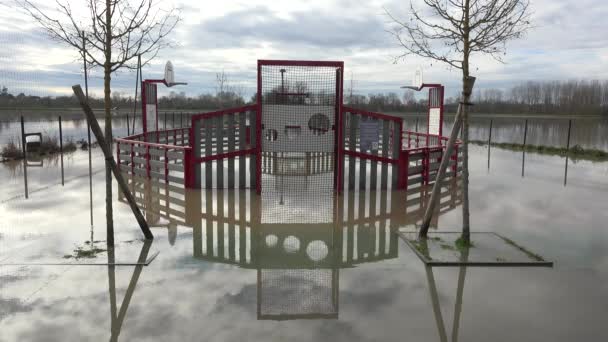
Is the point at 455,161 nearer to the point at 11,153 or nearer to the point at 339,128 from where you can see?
the point at 339,128

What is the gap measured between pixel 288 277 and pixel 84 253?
9.69 feet

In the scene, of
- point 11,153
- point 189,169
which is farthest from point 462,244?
point 11,153

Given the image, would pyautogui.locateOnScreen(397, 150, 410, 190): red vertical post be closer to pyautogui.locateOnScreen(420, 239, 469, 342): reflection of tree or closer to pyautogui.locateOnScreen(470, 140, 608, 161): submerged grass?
pyautogui.locateOnScreen(420, 239, 469, 342): reflection of tree

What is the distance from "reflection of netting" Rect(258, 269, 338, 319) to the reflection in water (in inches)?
0.4

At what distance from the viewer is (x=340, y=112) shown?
440 inches

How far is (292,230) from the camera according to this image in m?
8.10

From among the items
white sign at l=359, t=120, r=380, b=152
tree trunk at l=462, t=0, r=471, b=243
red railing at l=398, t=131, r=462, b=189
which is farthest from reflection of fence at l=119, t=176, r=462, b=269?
white sign at l=359, t=120, r=380, b=152

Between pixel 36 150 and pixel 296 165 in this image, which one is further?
pixel 36 150

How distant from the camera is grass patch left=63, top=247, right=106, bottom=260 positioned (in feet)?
21.0

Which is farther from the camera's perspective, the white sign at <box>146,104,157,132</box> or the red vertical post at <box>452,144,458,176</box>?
the white sign at <box>146,104,157,132</box>

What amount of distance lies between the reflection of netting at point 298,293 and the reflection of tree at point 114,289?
1.37 meters

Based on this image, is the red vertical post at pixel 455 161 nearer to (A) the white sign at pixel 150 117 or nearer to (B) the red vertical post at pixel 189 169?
(B) the red vertical post at pixel 189 169

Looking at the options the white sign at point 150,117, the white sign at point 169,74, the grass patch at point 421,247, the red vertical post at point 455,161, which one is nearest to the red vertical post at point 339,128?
the grass patch at point 421,247

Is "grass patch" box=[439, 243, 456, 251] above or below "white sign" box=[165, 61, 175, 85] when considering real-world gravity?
below
